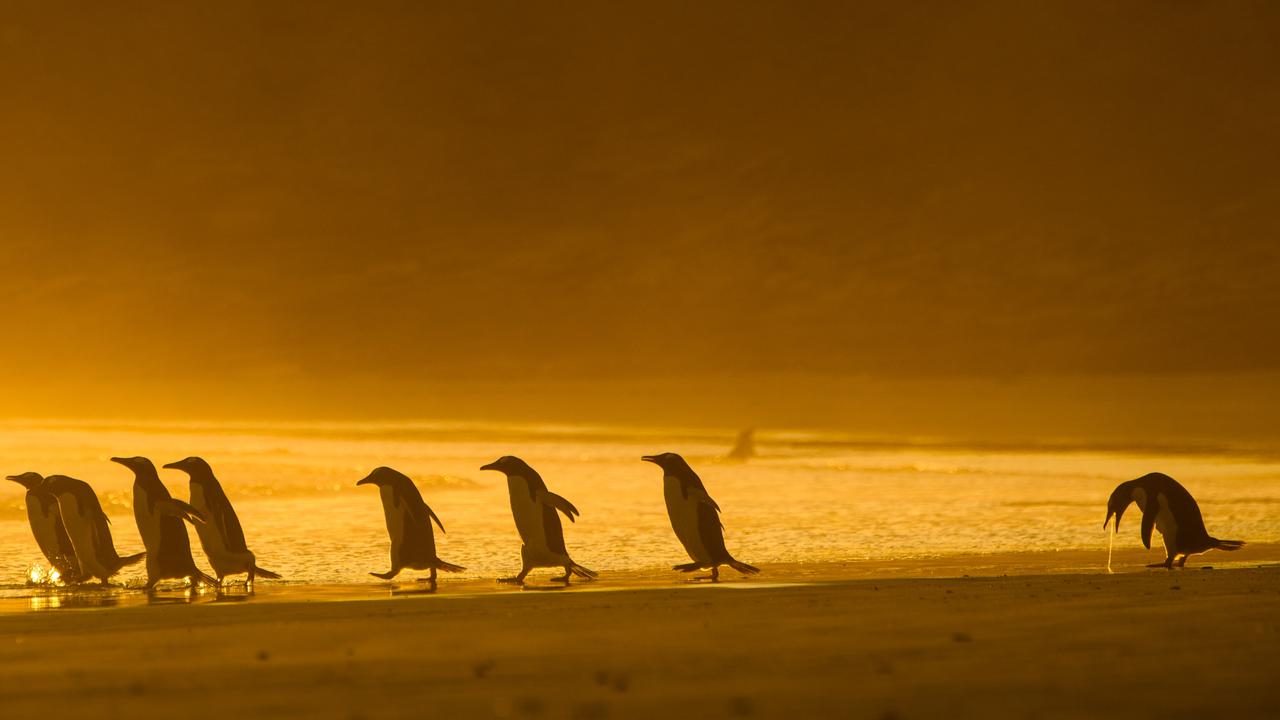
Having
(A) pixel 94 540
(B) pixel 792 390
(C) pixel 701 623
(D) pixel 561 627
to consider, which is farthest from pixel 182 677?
(B) pixel 792 390

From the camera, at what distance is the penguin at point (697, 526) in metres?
15.1

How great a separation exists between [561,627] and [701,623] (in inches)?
34.0

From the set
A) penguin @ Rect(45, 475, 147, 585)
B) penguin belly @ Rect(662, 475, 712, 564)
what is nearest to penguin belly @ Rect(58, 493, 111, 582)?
penguin @ Rect(45, 475, 147, 585)

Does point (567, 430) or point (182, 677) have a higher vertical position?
point (567, 430)

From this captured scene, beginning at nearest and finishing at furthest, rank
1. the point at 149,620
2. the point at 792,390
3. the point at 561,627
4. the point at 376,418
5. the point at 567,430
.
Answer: the point at 561,627 < the point at 149,620 < the point at 567,430 < the point at 376,418 < the point at 792,390

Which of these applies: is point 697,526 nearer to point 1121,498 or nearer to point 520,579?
point 520,579

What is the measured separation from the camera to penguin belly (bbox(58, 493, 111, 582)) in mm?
14578

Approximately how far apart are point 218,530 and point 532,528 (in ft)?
8.54

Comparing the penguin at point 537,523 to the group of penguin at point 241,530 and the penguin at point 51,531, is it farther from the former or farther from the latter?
the penguin at point 51,531

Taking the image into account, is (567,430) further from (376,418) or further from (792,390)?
(792,390)

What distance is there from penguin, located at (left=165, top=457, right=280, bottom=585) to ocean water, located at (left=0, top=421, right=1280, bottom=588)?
0.50m

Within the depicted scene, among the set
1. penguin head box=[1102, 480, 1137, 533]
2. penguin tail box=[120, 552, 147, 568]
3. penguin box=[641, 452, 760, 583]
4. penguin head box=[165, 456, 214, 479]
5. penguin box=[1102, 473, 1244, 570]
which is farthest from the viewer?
penguin head box=[1102, 480, 1137, 533]

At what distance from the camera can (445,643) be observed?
9.91 metres

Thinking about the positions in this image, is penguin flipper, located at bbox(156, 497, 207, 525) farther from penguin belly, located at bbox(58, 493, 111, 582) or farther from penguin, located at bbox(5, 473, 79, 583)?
penguin, located at bbox(5, 473, 79, 583)
